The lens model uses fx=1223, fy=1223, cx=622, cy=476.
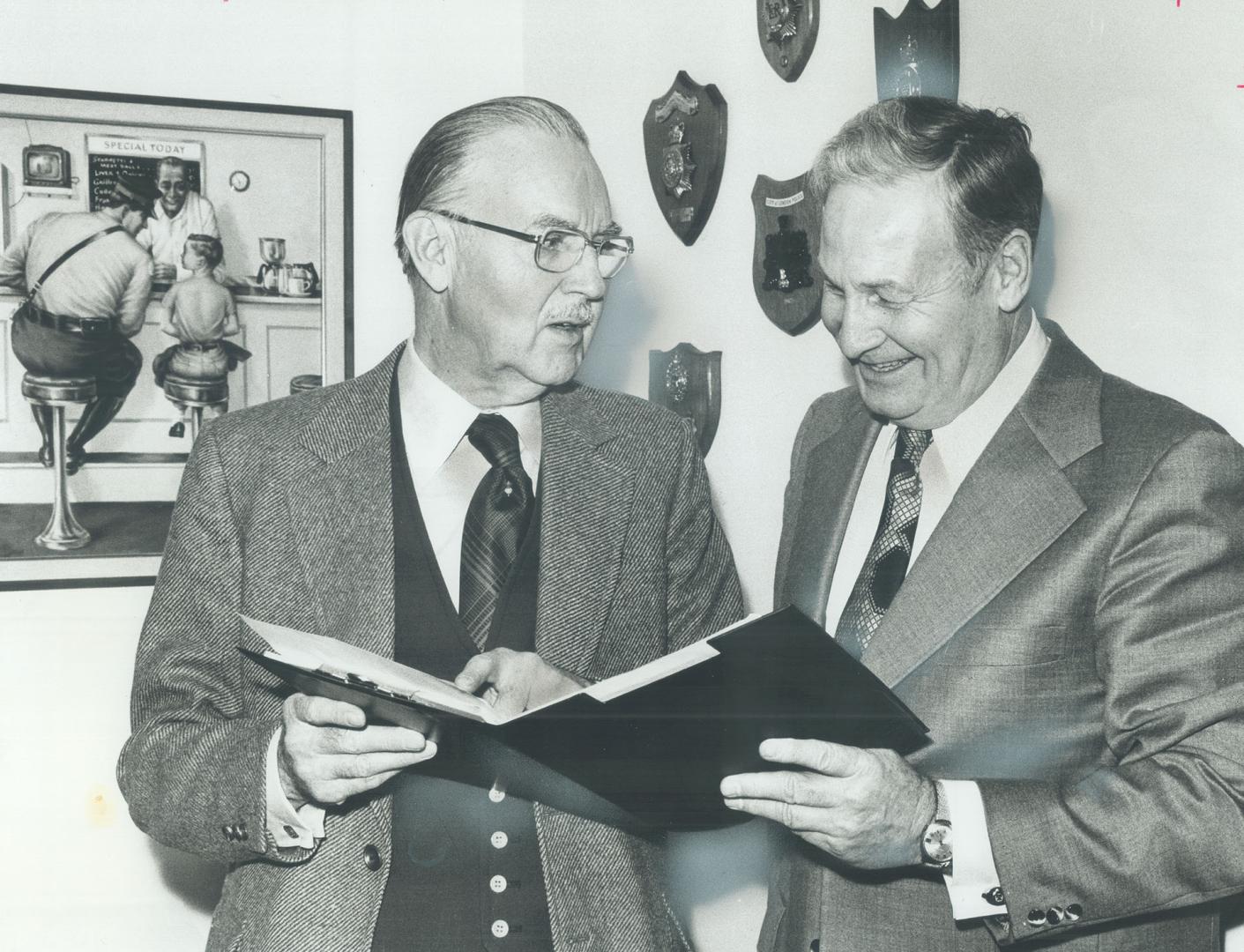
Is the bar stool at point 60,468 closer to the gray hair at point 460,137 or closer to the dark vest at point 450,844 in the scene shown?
the gray hair at point 460,137

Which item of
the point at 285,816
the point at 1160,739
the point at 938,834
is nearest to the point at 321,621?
the point at 285,816

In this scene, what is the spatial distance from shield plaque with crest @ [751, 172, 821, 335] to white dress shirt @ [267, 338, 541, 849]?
0.73m

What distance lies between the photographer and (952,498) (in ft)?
5.14

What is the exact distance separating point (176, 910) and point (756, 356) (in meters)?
2.19

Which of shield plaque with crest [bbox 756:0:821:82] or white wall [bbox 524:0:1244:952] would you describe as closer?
white wall [bbox 524:0:1244:952]

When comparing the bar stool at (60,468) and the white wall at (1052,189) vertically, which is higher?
the white wall at (1052,189)

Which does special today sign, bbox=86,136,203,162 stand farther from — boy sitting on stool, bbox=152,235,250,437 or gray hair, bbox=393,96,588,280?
gray hair, bbox=393,96,588,280

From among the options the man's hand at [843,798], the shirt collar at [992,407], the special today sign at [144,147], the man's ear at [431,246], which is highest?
the special today sign at [144,147]

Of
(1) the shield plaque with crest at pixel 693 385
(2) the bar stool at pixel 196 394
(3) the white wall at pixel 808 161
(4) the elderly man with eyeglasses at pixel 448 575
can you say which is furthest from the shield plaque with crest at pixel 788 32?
(2) the bar stool at pixel 196 394

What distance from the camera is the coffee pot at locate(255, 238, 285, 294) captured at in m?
3.45

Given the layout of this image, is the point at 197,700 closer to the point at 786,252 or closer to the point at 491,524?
the point at 491,524

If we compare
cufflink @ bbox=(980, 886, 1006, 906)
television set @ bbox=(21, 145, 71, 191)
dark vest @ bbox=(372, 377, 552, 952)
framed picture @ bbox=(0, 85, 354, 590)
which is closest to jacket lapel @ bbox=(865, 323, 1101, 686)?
cufflink @ bbox=(980, 886, 1006, 906)

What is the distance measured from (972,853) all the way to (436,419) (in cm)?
92

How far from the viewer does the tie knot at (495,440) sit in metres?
1.75
